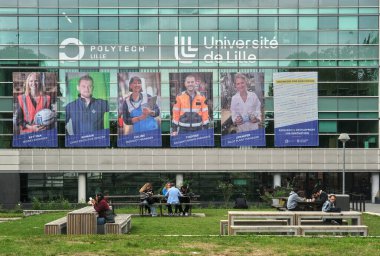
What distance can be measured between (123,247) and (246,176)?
117 feet

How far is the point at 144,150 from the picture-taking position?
161 ft

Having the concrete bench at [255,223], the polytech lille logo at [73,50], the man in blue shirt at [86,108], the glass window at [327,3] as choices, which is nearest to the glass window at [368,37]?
the glass window at [327,3]

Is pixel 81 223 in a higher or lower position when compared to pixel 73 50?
lower

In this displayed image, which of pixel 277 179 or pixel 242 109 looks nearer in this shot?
pixel 242 109

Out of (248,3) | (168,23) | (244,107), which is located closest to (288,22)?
(248,3)

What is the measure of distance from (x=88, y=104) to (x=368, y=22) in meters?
19.9

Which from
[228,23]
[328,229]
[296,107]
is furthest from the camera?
[228,23]

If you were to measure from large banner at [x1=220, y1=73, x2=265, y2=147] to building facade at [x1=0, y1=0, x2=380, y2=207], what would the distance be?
60 cm

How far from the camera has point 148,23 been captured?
48781mm

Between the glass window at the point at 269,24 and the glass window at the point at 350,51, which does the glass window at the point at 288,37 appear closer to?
the glass window at the point at 269,24

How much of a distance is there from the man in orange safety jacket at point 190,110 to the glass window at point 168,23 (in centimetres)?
386

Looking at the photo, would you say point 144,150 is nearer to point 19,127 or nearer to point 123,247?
point 19,127

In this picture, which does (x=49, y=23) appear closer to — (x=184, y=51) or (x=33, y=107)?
(x=33, y=107)

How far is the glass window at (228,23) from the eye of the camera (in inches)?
1924
